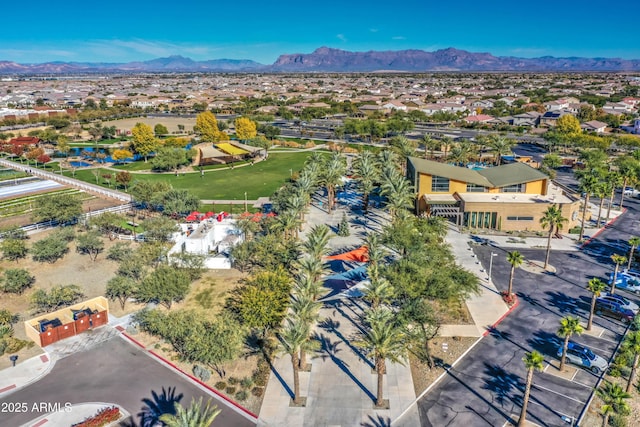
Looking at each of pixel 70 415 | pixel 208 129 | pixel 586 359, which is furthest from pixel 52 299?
pixel 208 129

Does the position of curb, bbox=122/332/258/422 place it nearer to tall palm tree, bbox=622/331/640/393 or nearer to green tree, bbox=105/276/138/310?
green tree, bbox=105/276/138/310

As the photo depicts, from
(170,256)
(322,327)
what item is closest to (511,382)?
(322,327)

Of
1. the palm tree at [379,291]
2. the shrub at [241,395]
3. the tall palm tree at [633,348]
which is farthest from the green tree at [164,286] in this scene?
the tall palm tree at [633,348]

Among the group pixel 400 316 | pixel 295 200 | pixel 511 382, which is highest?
pixel 295 200

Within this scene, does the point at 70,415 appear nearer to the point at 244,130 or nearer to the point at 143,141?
the point at 143,141

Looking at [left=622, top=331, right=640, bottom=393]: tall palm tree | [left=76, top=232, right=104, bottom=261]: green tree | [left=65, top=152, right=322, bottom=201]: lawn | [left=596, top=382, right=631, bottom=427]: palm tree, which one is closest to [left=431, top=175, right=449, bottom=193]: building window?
[left=65, top=152, right=322, bottom=201]: lawn

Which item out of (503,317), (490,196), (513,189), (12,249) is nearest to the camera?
(503,317)

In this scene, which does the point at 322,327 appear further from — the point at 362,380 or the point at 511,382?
the point at 511,382
